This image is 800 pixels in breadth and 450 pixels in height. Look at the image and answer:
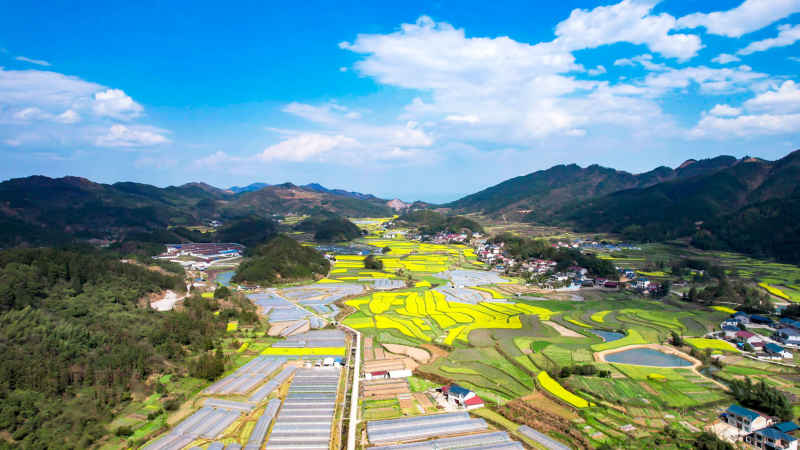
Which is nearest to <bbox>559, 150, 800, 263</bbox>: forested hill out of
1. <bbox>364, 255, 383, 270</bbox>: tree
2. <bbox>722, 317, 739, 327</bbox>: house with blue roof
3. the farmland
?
the farmland

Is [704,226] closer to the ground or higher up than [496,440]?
higher up

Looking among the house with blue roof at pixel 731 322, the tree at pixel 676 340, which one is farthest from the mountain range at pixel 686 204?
the tree at pixel 676 340

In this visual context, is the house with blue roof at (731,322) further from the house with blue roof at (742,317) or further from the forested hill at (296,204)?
the forested hill at (296,204)

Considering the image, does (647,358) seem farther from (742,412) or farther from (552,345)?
(742,412)

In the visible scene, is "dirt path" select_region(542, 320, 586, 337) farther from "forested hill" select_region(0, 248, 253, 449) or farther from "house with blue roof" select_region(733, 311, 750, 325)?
"forested hill" select_region(0, 248, 253, 449)

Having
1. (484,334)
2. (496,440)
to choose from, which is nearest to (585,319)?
(484,334)

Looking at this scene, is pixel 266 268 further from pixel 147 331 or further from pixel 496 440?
pixel 496 440

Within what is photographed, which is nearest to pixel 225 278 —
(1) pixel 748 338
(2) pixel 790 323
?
(1) pixel 748 338
